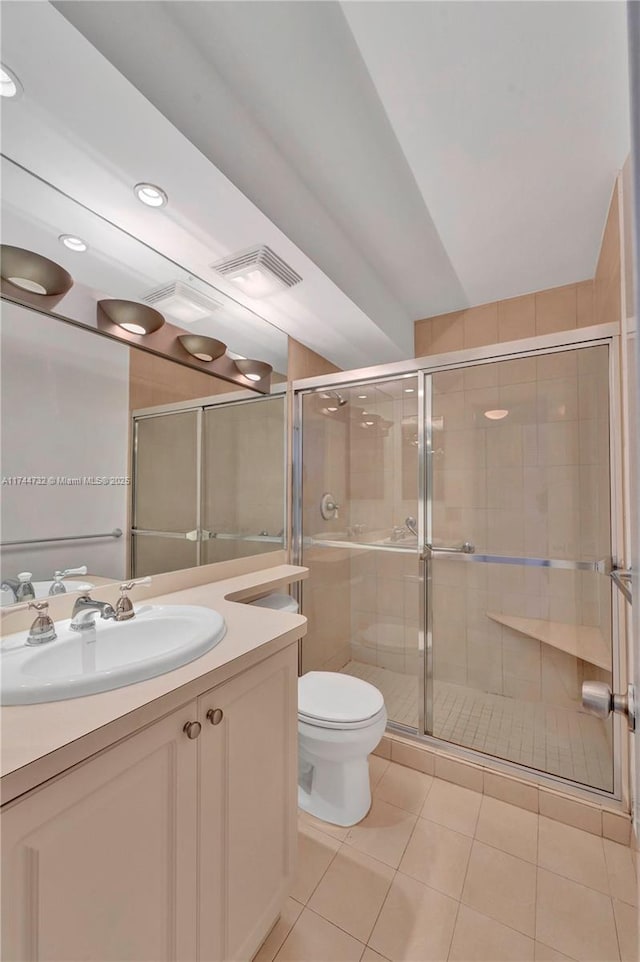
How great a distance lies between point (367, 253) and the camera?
81.2 inches

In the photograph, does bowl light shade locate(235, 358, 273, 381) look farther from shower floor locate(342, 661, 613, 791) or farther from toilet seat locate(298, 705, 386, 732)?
shower floor locate(342, 661, 613, 791)

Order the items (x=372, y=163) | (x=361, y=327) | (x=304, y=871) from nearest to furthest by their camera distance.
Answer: (x=304, y=871), (x=372, y=163), (x=361, y=327)

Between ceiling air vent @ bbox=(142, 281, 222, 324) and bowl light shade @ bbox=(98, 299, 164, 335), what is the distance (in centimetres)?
4

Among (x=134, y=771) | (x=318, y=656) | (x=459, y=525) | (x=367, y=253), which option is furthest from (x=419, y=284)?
(x=134, y=771)

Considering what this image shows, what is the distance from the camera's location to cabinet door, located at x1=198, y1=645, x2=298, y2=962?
2.89 ft

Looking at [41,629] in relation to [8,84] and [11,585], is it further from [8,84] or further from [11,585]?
[8,84]

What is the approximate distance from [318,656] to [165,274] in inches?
87.3

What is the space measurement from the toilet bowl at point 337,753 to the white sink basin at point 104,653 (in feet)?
2.32

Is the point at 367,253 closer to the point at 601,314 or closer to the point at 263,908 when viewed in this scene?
the point at 601,314

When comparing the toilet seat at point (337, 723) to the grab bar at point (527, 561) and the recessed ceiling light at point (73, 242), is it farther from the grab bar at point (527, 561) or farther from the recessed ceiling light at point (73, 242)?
the recessed ceiling light at point (73, 242)

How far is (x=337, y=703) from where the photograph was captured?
1.66 m

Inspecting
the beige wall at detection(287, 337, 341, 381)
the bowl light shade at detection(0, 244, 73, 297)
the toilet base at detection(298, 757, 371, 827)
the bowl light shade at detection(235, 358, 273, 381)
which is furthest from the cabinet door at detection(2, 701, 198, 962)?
the beige wall at detection(287, 337, 341, 381)

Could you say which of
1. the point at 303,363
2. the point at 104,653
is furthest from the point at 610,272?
the point at 104,653

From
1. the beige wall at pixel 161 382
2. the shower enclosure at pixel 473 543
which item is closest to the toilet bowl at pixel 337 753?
the shower enclosure at pixel 473 543
